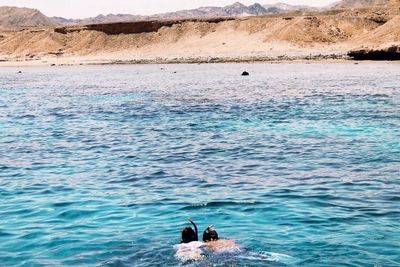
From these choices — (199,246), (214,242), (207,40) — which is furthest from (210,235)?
(207,40)

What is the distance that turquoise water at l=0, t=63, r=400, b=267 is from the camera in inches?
551

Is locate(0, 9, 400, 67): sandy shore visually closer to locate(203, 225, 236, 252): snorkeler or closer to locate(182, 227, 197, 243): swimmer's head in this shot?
locate(203, 225, 236, 252): snorkeler

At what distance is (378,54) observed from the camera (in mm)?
93375

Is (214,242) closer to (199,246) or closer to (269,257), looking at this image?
(199,246)

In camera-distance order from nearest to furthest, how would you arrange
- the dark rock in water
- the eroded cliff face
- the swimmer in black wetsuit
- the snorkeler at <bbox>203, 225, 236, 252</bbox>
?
1. the snorkeler at <bbox>203, 225, 236, 252</bbox>
2. the swimmer in black wetsuit
3. the dark rock in water
4. the eroded cliff face

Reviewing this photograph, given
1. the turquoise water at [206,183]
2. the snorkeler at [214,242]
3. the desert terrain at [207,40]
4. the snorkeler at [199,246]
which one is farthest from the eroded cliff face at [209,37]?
the snorkeler at [199,246]

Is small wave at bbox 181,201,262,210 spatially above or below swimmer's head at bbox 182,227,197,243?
below

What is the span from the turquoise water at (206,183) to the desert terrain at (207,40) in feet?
248

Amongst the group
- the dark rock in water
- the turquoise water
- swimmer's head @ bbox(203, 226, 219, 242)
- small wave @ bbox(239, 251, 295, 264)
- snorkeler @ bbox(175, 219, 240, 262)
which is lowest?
the turquoise water

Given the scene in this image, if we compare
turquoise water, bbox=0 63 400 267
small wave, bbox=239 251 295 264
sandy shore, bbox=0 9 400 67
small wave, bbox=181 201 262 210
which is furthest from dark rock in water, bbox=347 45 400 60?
small wave, bbox=239 251 295 264

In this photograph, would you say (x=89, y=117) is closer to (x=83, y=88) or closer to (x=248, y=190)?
(x=248, y=190)

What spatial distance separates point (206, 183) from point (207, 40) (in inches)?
5356

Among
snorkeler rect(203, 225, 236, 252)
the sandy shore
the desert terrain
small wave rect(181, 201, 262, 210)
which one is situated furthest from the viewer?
the desert terrain

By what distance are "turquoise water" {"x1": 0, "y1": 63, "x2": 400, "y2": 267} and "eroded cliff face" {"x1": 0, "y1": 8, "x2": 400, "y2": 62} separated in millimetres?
85897
